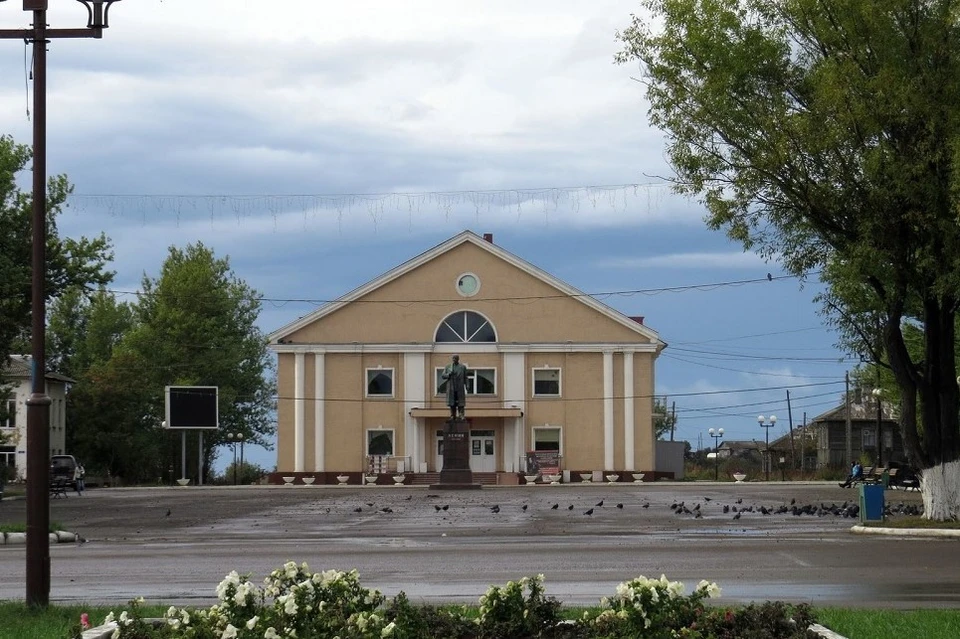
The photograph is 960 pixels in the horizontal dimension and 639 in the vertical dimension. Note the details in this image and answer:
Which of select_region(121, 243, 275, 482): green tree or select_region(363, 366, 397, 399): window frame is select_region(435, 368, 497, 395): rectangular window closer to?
select_region(363, 366, 397, 399): window frame

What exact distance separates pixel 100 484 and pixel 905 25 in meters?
65.8

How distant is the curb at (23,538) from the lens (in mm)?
24891

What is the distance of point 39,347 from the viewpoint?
11.8m

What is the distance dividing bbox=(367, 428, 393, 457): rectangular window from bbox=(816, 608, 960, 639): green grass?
57678 millimetres

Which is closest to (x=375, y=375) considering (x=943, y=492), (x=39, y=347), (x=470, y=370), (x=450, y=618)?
(x=470, y=370)

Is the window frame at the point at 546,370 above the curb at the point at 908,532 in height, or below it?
above

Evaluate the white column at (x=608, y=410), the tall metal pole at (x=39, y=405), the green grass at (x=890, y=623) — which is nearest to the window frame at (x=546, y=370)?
the white column at (x=608, y=410)

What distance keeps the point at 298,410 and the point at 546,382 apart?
42.9 ft

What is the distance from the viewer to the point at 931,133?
24.0 meters

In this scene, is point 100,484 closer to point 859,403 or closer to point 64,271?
point 64,271

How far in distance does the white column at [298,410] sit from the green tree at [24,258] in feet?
68.6

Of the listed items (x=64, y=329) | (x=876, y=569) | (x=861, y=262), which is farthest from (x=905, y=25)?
(x=64, y=329)

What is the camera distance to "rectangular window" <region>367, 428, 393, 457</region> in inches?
2697

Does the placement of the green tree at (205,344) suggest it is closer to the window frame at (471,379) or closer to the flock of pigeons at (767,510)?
the window frame at (471,379)
